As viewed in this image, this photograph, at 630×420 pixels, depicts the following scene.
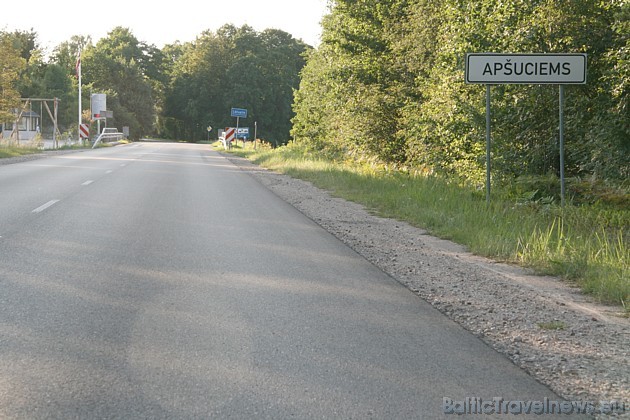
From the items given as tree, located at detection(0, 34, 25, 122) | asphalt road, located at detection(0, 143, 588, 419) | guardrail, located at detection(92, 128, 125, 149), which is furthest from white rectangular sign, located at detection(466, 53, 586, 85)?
guardrail, located at detection(92, 128, 125, 149)

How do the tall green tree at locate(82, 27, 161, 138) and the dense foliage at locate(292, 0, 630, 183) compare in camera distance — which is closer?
the dense foliage at locate(292, 0, 630, 183)

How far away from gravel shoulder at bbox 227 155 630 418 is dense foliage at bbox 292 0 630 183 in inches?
173

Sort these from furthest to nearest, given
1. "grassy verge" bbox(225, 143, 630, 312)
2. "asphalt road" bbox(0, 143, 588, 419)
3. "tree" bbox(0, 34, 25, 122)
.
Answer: "tree" bbox(0, 34, 25, 122) < "grassy verge" bbox(225, 143, 630, 312) < "asphalt road" bbox(0, 143, 588, 419)

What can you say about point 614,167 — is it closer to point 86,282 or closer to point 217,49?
point 86,282

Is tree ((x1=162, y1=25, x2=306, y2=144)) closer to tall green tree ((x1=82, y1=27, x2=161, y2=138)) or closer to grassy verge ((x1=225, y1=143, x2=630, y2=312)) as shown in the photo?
tall green tree ((x1=82, y1=27, x2=161, y2=138))

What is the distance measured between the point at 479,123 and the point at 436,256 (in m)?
6.82

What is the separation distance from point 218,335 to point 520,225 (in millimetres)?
7087

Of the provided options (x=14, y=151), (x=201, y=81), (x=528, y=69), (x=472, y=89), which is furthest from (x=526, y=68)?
(x=201, y=81)

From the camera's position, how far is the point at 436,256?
916 centimetres

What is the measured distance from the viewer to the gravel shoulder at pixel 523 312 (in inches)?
182

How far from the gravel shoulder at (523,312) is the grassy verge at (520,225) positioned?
0.27 metres

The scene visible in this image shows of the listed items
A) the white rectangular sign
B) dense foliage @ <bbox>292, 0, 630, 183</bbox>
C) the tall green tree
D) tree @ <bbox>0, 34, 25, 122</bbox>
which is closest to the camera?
the white rectangular sign

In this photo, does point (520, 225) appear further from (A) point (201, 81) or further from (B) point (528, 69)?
(A) point (201, 81)

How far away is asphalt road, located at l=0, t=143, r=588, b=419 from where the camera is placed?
3895 millimetres
